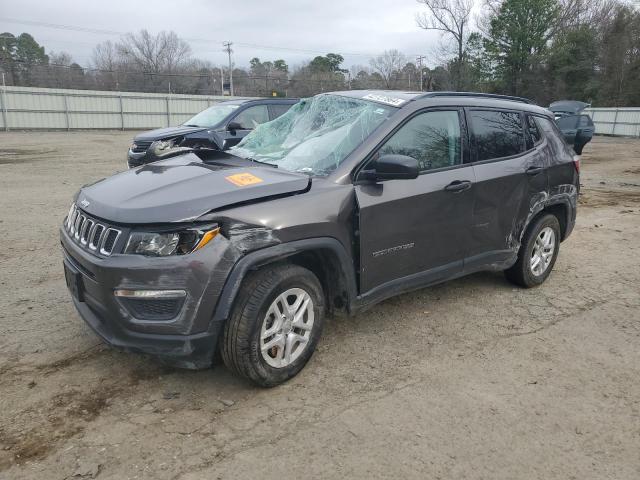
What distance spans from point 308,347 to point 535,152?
2.95 metres

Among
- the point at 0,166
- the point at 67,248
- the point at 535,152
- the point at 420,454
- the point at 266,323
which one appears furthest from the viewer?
the point at 0,166

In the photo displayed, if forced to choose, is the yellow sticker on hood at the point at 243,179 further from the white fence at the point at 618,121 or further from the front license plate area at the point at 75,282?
the white fence at the point at 618,121

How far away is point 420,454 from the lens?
8.82 feet

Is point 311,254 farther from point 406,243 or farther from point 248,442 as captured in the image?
point 248,442

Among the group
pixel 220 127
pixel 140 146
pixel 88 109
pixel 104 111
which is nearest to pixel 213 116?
pixel 220 127

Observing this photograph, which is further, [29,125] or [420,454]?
[29,125]

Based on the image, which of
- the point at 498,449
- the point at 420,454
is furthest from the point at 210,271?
the point at 498,449

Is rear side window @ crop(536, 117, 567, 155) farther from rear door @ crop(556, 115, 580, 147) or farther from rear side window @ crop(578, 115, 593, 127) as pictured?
rear side window @ crop(578, 115, 593, 127)

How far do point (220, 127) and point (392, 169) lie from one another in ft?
24.2

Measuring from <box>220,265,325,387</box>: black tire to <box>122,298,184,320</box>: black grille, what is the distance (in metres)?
0.31

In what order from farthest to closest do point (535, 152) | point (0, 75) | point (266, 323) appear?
1. point (0, 75)
2. point (535, 152)
3. point (266, 323)

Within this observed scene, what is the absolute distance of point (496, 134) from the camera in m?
4.55

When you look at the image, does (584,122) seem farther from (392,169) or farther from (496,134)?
(392,169)

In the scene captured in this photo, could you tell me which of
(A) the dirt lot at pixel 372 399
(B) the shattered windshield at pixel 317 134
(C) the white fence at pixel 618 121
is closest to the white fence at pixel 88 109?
(C) the white fence at pixel 618 121
